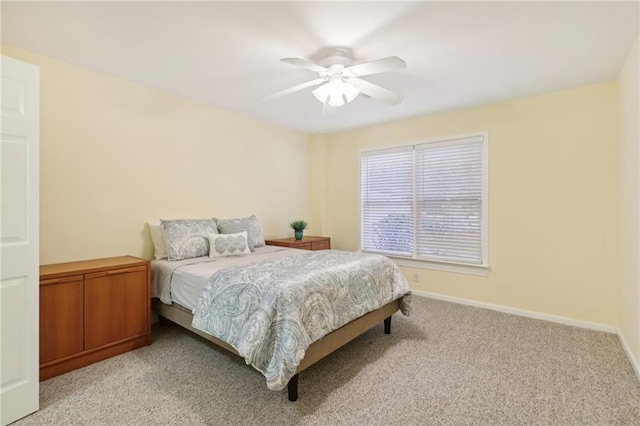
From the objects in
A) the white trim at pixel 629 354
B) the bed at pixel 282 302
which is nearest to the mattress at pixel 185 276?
the bed at pixel 282 302

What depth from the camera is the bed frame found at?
1926mm

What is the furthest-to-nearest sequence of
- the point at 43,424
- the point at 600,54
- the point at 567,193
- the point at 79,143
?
the point at 567,193, the point at 79,143, the point at 600,54, the point at 43,424

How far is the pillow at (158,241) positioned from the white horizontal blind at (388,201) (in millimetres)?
2879

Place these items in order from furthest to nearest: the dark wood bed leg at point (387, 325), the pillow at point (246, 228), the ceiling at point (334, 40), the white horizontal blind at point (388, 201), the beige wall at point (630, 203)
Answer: the white horizontal blind at point (388, 201)
the pillow at point (246, 228)
the dark wood bed leg at point (387, 325)
the beige wall at point (630, 203)
the ceiling at point (334, 40)

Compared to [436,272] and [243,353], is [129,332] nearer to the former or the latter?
[243,353]

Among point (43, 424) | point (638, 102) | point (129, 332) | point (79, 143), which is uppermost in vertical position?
point (638, 102)

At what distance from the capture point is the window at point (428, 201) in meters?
3.71

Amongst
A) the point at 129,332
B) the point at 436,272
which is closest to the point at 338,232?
the point at 436,272

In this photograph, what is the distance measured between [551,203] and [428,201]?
1.33 m

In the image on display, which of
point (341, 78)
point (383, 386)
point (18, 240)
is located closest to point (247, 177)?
point (341, 78)

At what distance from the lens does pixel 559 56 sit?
2.45 metres

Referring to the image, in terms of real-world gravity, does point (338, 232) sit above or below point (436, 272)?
above

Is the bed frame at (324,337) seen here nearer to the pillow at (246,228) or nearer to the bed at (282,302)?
the bed at (282,302)

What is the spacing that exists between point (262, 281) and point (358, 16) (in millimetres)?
1871
